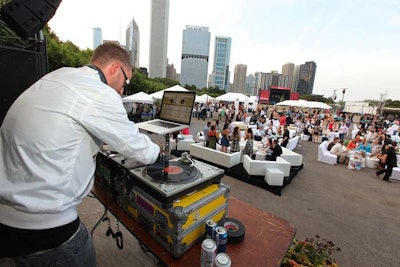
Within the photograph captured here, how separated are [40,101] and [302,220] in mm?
5090

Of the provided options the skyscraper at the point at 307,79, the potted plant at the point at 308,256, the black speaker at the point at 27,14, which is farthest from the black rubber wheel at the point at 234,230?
the skyscraper at the point at 307,79

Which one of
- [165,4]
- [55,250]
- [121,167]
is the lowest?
[55,250]

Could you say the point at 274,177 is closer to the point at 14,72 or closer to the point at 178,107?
the point at 178,107

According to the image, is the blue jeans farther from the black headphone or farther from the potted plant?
the potted plant

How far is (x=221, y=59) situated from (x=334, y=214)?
122214 mm

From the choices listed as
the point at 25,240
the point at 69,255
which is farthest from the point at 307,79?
the point at 25,240

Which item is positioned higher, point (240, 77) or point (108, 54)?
point (240, 77)

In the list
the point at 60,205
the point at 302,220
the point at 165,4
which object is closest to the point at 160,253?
the point at 60,205

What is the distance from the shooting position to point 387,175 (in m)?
7.63

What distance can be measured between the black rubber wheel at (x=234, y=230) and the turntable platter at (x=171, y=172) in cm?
52

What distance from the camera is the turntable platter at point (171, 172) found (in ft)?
5.08

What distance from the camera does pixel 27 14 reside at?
2.52m

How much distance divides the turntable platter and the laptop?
0.30 m

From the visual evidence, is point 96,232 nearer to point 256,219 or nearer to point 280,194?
point 256,219
